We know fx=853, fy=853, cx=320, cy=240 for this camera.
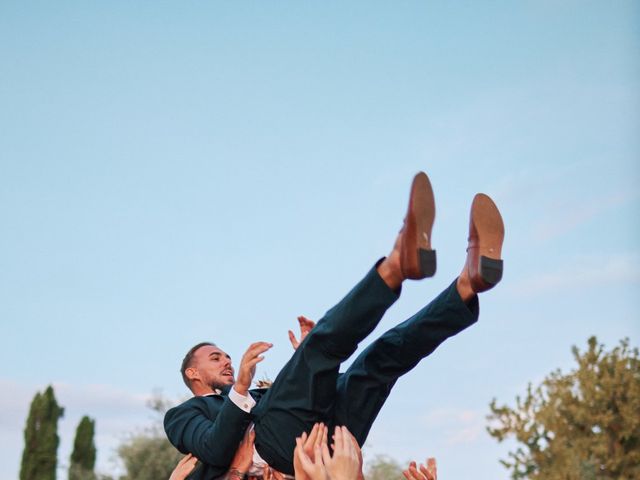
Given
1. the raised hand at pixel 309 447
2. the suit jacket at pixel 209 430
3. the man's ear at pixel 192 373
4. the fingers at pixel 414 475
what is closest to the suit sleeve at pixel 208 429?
the suit jacket at pixel 209 430

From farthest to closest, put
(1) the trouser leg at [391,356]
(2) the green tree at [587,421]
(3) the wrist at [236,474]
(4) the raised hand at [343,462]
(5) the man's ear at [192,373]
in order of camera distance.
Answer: (2) the green tree at [587,421]
(5) the man's ear at [192,373]
(3) the wrist at [236,474]
(1) the trouser leg at [391,356]
(4) the raised hand at [343,462]

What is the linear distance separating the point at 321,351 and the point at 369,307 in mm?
427

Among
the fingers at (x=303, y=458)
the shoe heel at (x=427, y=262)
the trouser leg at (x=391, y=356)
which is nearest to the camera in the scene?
the fingers at (x=303, y=458)

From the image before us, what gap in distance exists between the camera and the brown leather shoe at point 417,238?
384 centimetres

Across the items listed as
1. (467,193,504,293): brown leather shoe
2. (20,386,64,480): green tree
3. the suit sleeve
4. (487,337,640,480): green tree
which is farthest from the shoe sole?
(20,386,64,480): green tree

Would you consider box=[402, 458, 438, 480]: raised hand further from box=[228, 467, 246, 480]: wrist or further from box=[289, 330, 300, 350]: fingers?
box=[289, 330, 300, 350]: fingers

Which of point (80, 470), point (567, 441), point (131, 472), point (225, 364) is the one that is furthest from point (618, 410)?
point (225, 364)

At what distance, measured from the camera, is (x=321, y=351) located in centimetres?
427

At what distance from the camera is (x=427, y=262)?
3.85 meters

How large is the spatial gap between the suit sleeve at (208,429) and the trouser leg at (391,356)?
0.58 m

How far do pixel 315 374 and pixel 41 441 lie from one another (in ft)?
73.4

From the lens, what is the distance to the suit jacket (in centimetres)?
448

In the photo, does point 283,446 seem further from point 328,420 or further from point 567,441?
point 567,441

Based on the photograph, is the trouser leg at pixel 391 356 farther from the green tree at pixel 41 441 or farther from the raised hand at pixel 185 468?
the green tree at pixel 41 441
